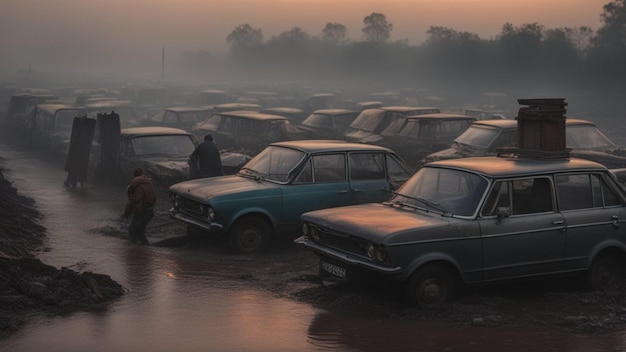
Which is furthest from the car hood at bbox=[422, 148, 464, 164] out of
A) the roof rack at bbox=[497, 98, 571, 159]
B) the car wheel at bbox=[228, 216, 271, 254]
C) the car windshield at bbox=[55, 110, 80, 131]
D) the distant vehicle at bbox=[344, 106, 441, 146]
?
the car windshield at bbox=[55, 110, 80, 131]

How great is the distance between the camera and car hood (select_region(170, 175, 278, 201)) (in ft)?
36.4

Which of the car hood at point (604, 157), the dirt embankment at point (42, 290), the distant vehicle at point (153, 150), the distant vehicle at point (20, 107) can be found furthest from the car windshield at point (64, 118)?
the dirt embankment at point (42, 290)

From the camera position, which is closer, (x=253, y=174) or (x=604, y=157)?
(x=253, y=174)

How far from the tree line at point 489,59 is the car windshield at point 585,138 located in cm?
→ 3598

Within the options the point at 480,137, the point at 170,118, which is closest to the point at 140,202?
the point at 480,137

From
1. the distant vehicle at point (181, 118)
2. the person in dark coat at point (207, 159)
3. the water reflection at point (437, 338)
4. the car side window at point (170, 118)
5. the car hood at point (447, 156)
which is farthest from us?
the car side window at point (170, 118)

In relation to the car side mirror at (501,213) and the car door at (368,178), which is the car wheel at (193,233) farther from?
the car side mirror at (501,213)

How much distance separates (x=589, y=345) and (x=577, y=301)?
1.47 metres

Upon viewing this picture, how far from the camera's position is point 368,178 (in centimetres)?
1195

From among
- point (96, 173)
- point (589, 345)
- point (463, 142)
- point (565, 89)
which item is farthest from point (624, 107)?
point (589, 345)

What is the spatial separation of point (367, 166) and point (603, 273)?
13.3 feet

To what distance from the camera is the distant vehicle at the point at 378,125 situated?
23219mm

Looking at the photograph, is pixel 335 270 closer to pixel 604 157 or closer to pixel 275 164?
pixel 275 164

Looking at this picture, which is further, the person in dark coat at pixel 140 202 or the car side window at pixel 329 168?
the person in dark coat at pixel 140 202
